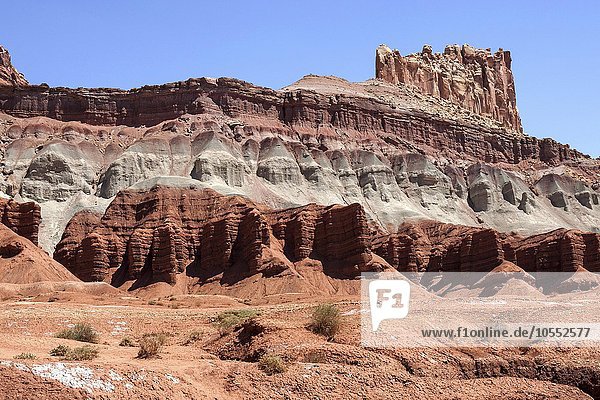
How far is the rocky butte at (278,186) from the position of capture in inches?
2844

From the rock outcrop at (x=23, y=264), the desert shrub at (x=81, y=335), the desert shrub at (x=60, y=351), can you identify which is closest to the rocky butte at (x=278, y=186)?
the rock outcrop at (x=23, y=264)

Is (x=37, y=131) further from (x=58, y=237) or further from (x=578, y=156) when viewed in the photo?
(x=578, y=156)

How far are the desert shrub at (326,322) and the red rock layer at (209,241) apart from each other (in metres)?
43.6

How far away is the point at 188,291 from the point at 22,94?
61.3 metres

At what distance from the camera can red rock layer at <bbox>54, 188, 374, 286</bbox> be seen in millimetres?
70312

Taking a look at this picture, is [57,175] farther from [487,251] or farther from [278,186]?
[487,251]

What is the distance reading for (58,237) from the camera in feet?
275

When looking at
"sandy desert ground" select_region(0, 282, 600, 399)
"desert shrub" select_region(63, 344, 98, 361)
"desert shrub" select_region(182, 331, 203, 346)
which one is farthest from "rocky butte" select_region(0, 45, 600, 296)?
"desert shrub" select_region(63, 344, 98, 361)

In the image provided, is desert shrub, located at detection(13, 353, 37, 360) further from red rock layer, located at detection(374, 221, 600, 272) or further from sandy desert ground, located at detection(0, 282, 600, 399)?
red rock layer, located at detection(374, 221, 600, 272)

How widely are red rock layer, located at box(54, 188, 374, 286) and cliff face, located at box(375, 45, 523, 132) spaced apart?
97083 millimetres

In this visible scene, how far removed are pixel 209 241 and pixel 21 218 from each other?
17.5 m

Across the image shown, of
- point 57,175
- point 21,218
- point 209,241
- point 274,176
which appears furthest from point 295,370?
point 274,176

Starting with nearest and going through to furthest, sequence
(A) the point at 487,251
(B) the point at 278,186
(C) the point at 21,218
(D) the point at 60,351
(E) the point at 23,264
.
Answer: (D) the point at 60,351, (E) the point at 23,264, (C) the point at 21,218, (A) the point at 487,251, (B) the point at 278,186

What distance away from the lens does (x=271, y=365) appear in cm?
1781
